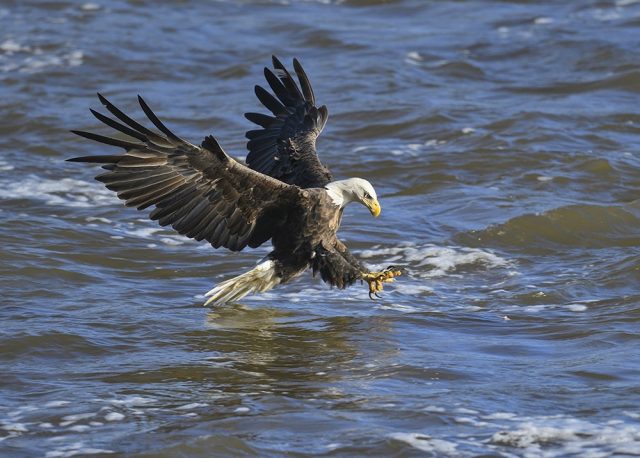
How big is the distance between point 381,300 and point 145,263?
5.37ft

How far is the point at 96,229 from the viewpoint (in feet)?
27.8

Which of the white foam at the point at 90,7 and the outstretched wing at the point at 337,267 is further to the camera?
the white foam at the point at 90,7

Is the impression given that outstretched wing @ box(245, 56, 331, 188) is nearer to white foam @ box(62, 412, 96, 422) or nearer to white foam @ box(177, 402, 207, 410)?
white foam @ box(177, 402, 207, 410)

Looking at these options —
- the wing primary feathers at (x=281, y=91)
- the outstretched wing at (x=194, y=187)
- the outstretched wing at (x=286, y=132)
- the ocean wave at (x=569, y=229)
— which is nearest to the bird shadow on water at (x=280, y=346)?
the outstretched wing at (x=194, y=187)

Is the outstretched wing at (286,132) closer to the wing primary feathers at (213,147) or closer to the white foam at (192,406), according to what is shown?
the wing primary feathers at (213,147)

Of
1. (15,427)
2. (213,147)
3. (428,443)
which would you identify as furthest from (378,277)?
(15,427)

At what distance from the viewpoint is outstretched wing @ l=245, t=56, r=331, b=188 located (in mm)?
7598

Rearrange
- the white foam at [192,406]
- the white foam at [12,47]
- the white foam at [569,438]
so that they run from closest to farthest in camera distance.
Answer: the white foam at [569,438] < the white foam at [192,406] < the white foam at [12,47]

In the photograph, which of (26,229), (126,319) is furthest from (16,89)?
(126,319)

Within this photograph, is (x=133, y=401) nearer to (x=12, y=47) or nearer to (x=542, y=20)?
(x=12, y=47)

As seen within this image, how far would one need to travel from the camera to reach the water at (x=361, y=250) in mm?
5254

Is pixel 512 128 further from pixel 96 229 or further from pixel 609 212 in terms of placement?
pixel 96 229

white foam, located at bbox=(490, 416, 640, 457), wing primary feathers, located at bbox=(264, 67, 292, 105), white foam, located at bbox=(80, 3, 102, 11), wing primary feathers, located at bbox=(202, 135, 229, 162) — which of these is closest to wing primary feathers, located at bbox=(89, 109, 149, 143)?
wing primary feathers, located at bbox=(202, 135, 229, 162)

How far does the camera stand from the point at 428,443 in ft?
16.4
